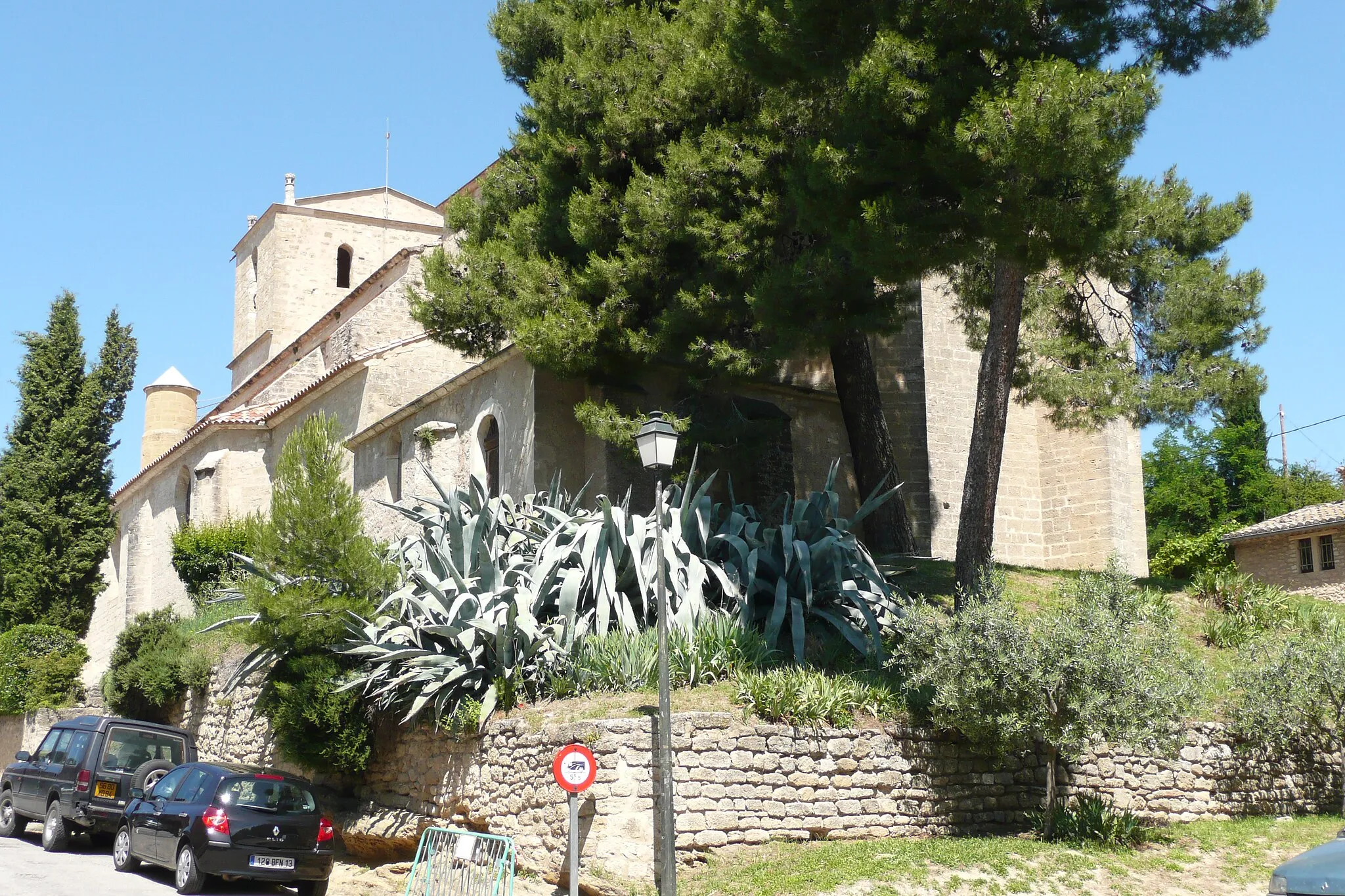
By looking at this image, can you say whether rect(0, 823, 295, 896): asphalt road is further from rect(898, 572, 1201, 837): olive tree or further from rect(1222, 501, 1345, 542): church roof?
rect(1222, 501, 1345, 542): church roof

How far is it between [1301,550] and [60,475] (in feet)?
96.9

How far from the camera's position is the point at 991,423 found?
1412cm

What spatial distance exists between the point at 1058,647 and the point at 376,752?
849cm

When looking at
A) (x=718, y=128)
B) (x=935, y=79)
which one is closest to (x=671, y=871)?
(x=935, y=79)

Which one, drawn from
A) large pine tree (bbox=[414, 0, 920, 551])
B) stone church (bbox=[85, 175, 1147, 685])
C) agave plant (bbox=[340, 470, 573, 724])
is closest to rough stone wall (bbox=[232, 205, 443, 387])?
stone church (bbox=[85, 175, 1147, 685])

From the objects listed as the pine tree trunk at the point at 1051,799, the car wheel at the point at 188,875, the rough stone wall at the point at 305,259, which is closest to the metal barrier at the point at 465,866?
the car wheel at the point at 188,875

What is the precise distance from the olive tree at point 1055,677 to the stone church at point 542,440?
7287 millimetres

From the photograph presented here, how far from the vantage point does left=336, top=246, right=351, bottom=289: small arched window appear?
42.9 meters

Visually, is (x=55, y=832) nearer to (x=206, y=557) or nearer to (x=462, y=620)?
(x=462, y=620)

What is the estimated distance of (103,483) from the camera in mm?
28156

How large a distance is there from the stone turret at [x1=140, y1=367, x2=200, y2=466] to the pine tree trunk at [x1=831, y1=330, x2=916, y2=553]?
113 ft

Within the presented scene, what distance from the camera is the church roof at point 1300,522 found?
26672 mm

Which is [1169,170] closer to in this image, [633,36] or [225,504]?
[633,36]

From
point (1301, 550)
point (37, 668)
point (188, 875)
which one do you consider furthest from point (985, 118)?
point (37, 668)
